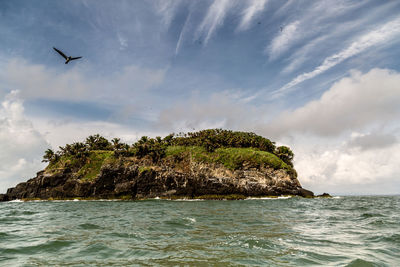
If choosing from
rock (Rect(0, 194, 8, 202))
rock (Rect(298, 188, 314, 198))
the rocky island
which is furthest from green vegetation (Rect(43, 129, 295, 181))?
rock (Rect(0, 194, 8, 202))

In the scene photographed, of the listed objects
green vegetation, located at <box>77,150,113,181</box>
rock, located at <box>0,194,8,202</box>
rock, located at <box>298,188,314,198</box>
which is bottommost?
rock, located at <box>0,194,8,202</box>

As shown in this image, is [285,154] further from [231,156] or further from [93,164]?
[93,164]

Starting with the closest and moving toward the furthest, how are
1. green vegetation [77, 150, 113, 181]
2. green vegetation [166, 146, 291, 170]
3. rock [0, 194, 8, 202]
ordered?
green vegetation [166, 146, 291, 170], green vegetation [77, 150, 113, 181], rock [0, 194, 8, 202]

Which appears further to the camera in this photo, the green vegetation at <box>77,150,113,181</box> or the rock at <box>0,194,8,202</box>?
the rock at <box>0,194,8,202</box>

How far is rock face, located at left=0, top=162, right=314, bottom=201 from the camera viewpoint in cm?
7744

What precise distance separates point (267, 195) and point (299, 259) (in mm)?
71677

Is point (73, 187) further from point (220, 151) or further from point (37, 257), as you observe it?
point (37, 257)

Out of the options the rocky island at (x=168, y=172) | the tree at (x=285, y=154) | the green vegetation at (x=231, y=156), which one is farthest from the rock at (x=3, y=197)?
the tree at (x=285, y=154)

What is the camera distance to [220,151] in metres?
87.1

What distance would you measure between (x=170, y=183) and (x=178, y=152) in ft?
40.4

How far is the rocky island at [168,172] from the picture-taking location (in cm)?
7812

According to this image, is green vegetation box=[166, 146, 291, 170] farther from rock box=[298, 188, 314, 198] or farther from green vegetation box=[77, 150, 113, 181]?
green vegetation box=[77, 150, 113, 181]

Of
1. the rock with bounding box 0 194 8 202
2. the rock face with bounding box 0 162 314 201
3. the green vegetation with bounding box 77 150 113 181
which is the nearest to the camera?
the rock face with bounding box 0 162 314 201

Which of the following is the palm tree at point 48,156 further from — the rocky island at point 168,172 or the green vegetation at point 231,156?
the green vegetation at point 231,156
